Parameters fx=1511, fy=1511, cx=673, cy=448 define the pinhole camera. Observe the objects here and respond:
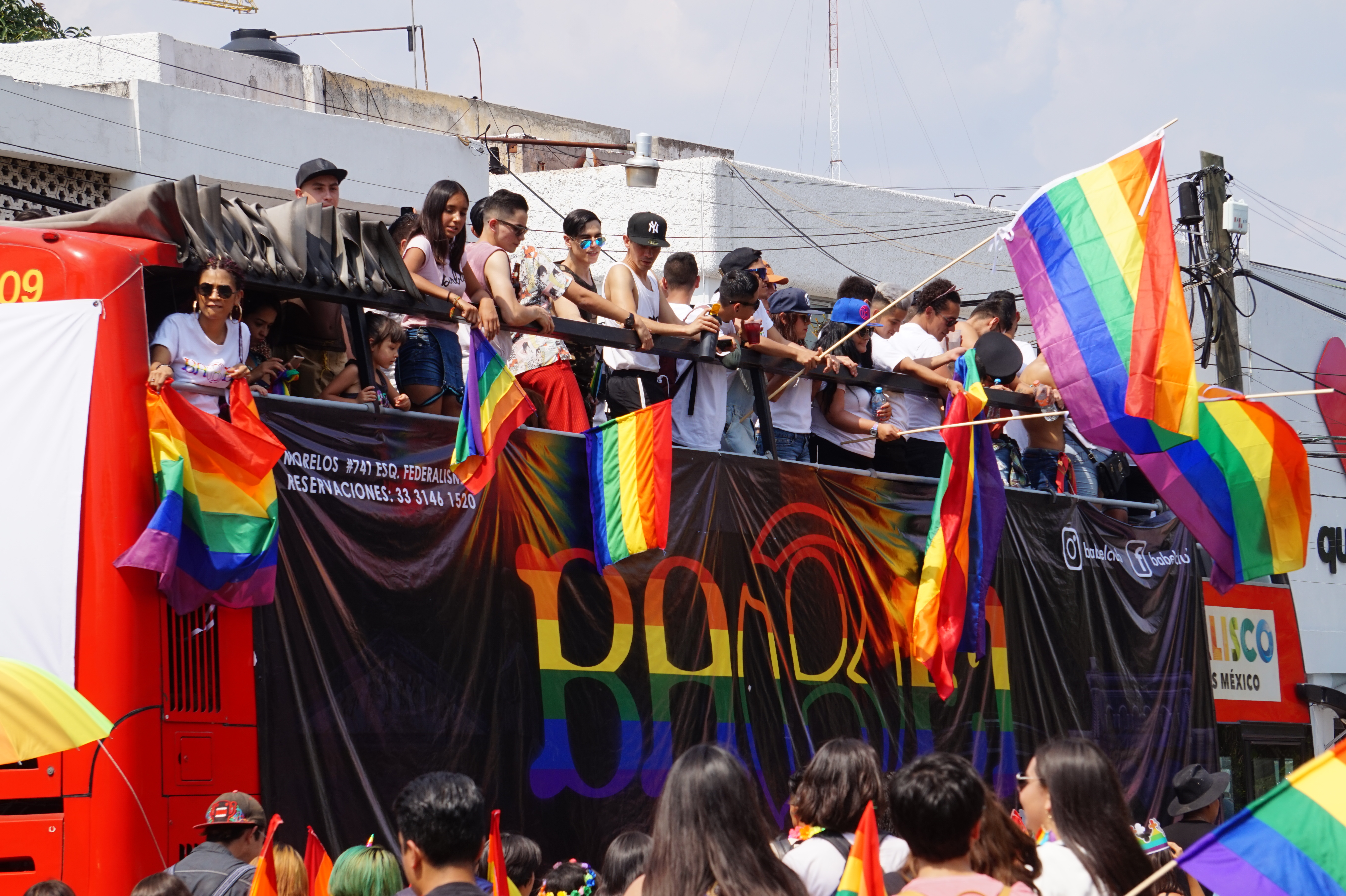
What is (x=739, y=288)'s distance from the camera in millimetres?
7910

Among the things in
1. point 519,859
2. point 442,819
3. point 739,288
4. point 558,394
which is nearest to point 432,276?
point 558,394

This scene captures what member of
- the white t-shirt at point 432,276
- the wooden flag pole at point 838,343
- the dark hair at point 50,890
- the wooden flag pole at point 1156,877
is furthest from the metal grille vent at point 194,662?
the wooden flag pole at point 838,343

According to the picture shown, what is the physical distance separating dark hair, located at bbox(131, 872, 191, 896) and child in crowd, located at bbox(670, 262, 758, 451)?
393 centimetres

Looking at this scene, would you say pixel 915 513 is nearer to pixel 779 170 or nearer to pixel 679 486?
pixel 679 486

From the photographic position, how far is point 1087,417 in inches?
299

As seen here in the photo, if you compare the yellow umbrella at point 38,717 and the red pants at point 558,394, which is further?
the red pants at point 558,394

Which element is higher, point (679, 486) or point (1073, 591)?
point (679, 486)

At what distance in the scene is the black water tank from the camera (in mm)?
24516

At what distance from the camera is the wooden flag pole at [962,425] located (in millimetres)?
8180

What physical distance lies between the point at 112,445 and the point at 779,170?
19514mm

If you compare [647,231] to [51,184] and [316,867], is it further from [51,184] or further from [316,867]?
[51,184]

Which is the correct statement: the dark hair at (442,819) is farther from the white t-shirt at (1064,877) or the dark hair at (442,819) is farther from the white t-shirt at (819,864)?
the white t-shirt at (1064,877)

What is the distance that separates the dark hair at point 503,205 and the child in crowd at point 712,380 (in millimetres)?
1094

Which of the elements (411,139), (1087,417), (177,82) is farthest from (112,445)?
(177,82)
